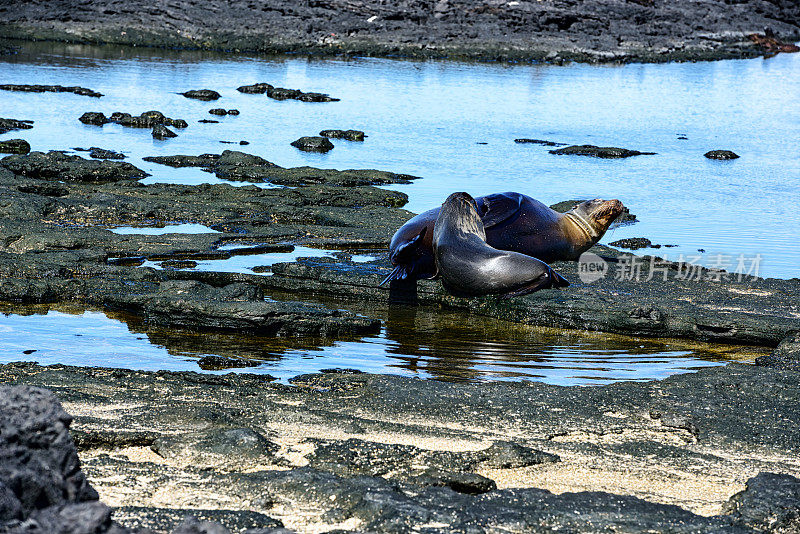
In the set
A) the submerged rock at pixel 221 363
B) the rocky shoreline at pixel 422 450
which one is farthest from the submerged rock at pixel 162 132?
the rocky shoreline at pixel 422 450

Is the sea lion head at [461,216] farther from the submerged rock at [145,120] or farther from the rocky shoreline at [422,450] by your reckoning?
the submerged rock at [145,120]

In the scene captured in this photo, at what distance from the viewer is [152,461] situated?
14.1 feet

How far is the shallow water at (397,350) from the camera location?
6160 millimetres

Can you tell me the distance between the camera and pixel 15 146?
14.6m

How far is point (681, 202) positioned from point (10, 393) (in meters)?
11.6

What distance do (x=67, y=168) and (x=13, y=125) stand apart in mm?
4840

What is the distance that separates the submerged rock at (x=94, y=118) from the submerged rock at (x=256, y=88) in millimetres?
7288

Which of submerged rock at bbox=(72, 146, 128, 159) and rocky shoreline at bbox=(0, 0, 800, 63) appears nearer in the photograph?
submerged rock at bbox=(72, 146, 128, 159)

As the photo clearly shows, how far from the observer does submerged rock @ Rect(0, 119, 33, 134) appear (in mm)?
16678

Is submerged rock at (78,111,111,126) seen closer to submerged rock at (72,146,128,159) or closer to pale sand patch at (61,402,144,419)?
submerged rock at (72,146,128,159)

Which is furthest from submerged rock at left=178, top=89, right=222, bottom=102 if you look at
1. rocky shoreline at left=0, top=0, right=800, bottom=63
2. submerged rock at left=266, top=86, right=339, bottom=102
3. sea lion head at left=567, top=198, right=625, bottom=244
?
sea lion head at left=567, top=198, right=625, bottom=244

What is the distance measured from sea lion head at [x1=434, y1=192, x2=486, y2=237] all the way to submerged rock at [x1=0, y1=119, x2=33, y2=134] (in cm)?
1115

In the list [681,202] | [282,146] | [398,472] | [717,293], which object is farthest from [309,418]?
[282,146]

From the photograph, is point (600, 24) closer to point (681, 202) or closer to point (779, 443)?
point (681, 202)
